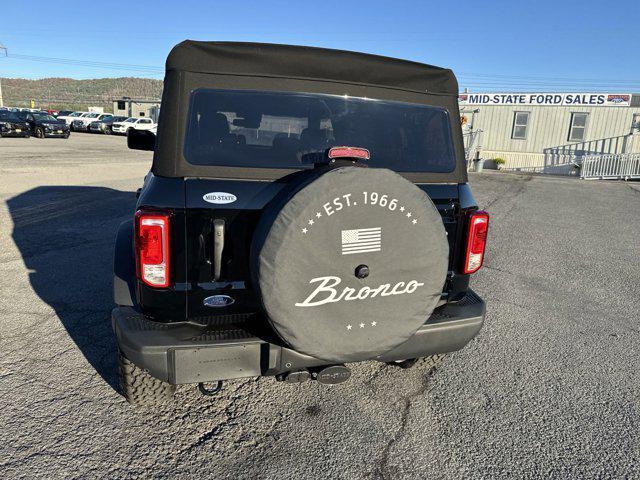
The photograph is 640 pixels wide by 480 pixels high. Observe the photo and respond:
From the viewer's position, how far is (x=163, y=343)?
2369mm

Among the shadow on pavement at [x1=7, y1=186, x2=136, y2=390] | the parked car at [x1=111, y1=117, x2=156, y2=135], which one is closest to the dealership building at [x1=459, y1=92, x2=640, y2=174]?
the shadow on pavement at [x1=7, y1=186, x2=136, y2=390]

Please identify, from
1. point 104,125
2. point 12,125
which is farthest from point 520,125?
point 104,125

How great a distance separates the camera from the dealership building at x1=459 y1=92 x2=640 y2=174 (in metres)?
22.9

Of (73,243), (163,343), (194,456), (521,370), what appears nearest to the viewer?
(163,343)

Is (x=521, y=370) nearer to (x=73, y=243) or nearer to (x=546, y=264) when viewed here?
(x=546, y=264)

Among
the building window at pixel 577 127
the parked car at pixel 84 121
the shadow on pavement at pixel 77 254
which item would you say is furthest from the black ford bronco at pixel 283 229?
the parked car at pixel 84 121

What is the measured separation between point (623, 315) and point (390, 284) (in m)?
3.60

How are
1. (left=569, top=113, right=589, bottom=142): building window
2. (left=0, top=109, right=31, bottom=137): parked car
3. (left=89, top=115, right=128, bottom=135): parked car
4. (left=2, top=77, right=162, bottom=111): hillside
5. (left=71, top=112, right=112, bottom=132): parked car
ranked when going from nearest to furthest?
(left=569, top=113, right=589, bottom=142): building window, (left=0, top=109, right=31, bottom=137): parked car, (left=89, top=115, right=128, bottom=135): parked car, (left=71, top=112, right=112, bottom=132): parked car, (left=2, top=77, right=162, bottom=111): hillside

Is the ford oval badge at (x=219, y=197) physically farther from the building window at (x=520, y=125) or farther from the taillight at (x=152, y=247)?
the building window at (x=520, y=125)

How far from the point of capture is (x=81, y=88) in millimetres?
150375

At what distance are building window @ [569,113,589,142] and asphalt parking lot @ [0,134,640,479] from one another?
21.3 m

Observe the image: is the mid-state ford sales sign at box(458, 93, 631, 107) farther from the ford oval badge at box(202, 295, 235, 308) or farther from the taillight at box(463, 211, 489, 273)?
the ford oval badge at box(202, 295, 235, 308)

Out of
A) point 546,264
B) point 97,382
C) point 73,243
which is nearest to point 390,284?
point 97,382

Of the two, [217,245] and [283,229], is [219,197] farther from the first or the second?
[283,229]
